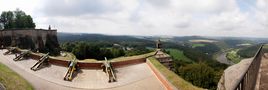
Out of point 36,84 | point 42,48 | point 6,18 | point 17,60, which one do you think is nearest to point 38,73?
point 36,84

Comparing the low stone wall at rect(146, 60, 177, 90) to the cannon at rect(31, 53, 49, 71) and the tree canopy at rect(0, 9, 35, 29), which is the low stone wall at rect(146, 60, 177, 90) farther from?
the tree canopy at rect(0, 9, 35, 29)

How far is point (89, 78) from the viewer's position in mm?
14766

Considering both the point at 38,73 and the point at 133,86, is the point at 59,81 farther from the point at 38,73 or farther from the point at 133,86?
the point at 133,86

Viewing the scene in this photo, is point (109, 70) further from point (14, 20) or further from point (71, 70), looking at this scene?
point (14, 20)

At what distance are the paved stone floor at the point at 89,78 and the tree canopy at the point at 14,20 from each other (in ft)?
154

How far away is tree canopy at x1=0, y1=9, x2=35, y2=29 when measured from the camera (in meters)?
60.1

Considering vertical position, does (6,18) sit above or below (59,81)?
above

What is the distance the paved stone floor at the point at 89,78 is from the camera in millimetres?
13086

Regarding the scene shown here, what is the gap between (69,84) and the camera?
13484 mm

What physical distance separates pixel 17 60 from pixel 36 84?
22.5 ft

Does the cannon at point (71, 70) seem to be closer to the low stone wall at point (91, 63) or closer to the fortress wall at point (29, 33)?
the low stone wall at point (91, 63)

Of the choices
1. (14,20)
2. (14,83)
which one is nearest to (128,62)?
(14,83)

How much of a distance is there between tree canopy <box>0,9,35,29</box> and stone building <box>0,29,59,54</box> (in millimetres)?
12034

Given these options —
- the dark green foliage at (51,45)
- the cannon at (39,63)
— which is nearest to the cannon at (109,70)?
the cannon at (39,63)
